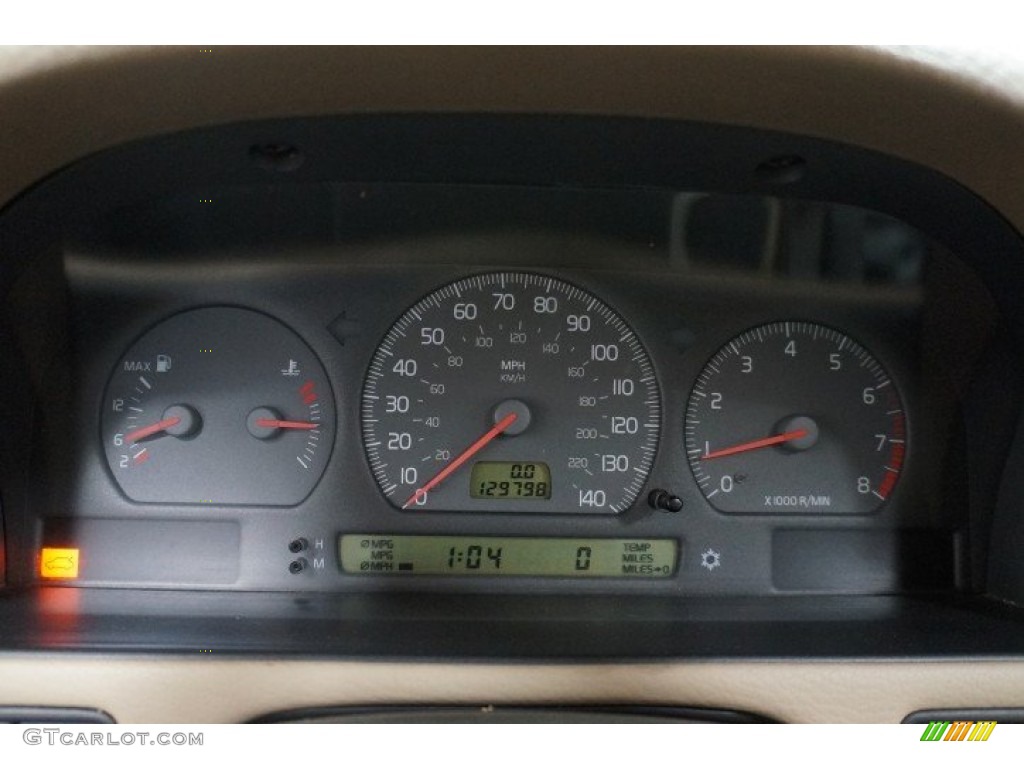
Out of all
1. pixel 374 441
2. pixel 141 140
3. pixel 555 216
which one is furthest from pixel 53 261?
pixel 555 216

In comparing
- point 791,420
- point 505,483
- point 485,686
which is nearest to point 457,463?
point 505,483

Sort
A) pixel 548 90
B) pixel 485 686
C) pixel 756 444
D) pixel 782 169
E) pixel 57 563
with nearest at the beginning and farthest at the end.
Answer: pixel 548 90, pixel 485 686, pixel 782 169, pixel 57 563, pixel 756 444

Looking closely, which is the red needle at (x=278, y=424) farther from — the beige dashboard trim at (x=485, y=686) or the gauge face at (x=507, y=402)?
the beige dashboard trim at (x=485, y=686)

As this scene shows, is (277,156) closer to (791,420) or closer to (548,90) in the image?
(548,90)

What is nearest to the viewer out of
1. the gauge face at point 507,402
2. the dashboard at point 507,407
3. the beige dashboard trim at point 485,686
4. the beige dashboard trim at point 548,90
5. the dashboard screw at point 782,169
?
the beige dashboard trim at point 548,90

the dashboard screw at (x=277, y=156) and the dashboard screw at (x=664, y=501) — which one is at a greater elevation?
the dashboard screw at (x=277, y=156)

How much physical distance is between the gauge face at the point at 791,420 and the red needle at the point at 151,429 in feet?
4.38

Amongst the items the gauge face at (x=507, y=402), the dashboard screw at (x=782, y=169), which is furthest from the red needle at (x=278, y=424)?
the dashboard screw at (x=782, y=169)

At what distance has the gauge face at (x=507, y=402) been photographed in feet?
8.21

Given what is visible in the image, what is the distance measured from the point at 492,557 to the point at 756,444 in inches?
29.6

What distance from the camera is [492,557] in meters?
2.46

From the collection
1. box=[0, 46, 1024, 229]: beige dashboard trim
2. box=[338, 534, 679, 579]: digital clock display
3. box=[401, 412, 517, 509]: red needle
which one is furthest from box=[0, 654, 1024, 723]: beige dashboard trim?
box=[0, 46, 1024, 229]: beige dashboard trim

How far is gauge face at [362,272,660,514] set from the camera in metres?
2.50

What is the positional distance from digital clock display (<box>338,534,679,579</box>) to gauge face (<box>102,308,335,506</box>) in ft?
0.79
